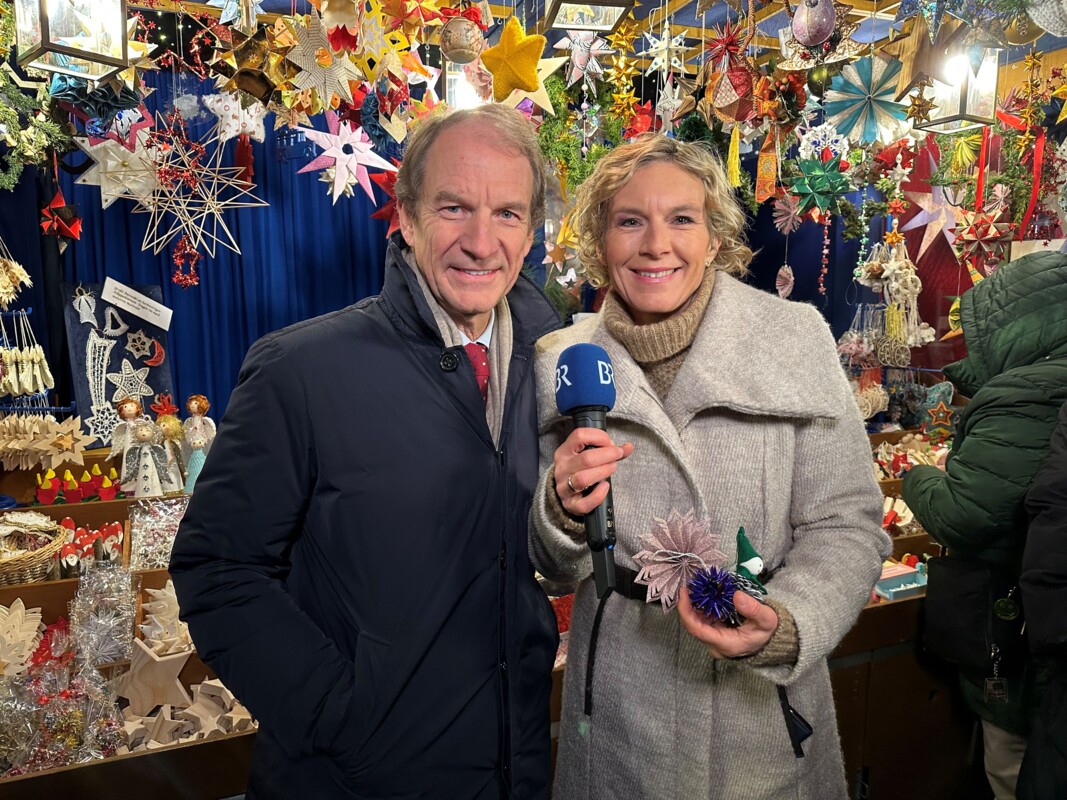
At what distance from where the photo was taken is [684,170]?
4.38 ft

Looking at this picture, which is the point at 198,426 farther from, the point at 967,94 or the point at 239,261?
the point at 967,94

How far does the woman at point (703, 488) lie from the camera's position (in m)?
1.23

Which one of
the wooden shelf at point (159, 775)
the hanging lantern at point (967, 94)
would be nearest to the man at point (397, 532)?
the wooden shelf at point (159, 775)

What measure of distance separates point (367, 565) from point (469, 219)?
0.56 m

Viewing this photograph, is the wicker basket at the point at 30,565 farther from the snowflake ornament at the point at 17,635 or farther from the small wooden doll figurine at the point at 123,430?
the small wooden doll figurine at the point at 123,430

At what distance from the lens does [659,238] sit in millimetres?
1291

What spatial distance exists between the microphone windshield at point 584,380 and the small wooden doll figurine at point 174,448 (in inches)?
99.1

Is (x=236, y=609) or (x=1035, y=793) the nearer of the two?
(x=236, y=609)

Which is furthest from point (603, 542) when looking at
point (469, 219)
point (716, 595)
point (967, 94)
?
point (967, 94)

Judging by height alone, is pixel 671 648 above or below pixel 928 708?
above

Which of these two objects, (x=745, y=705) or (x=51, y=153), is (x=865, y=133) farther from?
(x=51, y=153)

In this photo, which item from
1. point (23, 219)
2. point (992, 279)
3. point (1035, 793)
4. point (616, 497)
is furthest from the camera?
point (23, 219)

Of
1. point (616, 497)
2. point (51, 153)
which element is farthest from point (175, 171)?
point (616, 497)

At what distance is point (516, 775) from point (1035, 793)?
1.01 metres
